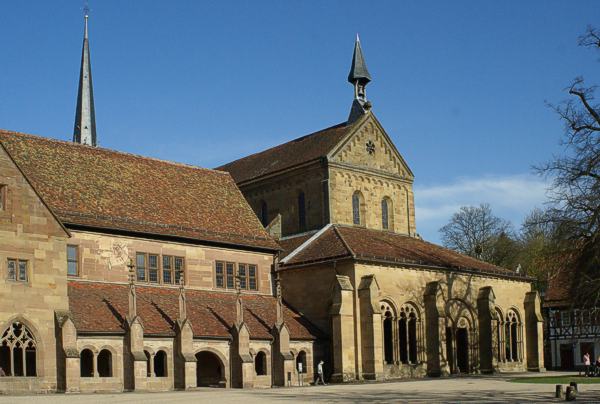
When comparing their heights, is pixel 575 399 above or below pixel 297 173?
below

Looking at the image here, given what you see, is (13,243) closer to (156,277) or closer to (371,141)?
(156,277)

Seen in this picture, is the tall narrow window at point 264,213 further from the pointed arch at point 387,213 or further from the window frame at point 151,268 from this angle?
the window frame at point 151,268

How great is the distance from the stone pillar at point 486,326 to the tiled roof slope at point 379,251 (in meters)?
1.69

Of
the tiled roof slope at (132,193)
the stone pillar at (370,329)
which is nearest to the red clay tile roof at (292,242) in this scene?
the tiled roof slope at (132,193)

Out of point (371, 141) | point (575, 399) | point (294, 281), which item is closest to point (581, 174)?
point (575, 399)

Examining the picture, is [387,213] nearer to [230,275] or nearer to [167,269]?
[230,275]

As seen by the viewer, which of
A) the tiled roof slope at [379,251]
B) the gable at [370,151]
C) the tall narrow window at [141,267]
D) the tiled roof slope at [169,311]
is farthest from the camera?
the gable at [370,151]

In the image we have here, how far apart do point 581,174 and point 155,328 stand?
20454mm

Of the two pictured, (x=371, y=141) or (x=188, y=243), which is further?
(x=371, y=141)

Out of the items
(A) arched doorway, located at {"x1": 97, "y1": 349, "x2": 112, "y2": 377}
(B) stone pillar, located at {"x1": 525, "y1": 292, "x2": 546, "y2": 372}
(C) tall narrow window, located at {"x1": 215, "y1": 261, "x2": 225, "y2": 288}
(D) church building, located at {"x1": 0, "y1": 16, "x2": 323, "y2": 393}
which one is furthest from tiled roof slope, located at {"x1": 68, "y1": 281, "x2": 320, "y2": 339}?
(B) stone pillar, located at {"x1": 525, "y1": 292, "x2": 546, "y2": 372}

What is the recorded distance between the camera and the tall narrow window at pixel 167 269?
49312mm

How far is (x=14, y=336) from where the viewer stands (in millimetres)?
39438

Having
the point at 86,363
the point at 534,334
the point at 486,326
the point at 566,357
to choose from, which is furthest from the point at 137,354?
the point at 566,357

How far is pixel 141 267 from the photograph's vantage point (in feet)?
158
